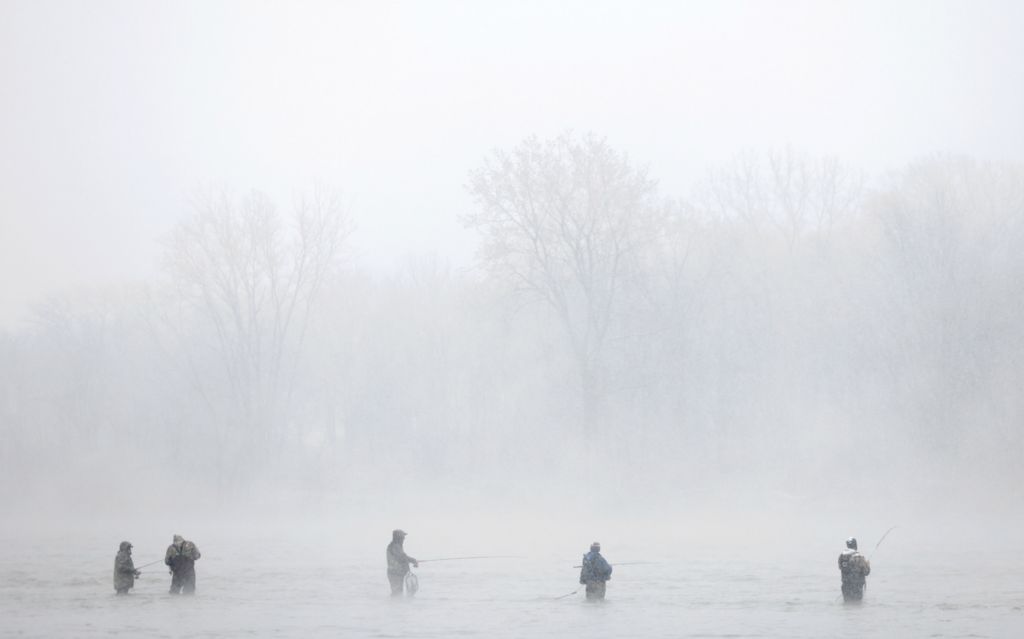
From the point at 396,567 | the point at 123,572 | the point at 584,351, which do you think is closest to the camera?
the point at 396,567

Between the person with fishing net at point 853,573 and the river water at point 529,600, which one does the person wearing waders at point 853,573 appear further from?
the river water at point 529,600

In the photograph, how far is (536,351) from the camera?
70.3 metres

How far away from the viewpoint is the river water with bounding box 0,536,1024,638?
2117 centimetres

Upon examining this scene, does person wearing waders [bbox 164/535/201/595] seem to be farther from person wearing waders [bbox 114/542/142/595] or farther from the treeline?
the treeline

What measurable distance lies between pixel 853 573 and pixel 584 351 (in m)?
35.3

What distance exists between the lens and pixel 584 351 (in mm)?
58250

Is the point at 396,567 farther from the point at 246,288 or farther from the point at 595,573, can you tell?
the point at 246,288

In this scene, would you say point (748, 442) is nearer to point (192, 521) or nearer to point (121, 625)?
point (192, 521)

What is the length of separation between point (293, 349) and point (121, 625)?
56387mm

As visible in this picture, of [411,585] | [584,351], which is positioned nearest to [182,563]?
[411,585]

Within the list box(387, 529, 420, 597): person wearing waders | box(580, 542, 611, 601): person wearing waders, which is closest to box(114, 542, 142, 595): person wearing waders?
box(387, 529, 420, 597): person wearing waders

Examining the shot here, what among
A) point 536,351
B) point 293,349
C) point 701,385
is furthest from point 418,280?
point 701,385

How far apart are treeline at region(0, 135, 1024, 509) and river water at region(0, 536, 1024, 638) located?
74.9 feet

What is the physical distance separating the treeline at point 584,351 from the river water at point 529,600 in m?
22.8
